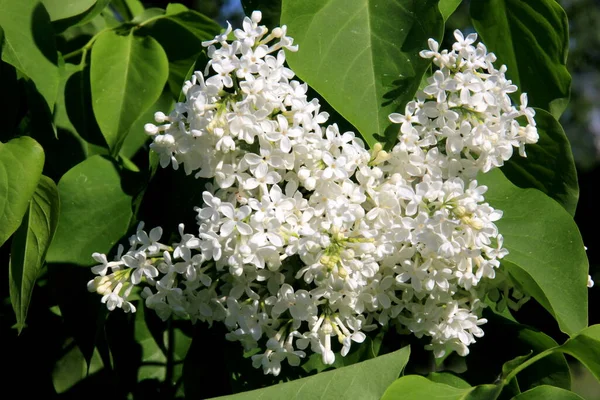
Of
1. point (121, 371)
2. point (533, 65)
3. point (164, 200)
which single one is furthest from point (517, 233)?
point (121, 371)

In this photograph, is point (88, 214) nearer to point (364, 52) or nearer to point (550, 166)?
point (364, 52)

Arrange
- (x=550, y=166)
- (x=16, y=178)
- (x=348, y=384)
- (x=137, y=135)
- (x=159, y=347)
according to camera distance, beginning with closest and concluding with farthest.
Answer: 1. (x=348, y=384)
2. (x=16, y=178)
3. (x=550, y=166)
4. (x=159, y=347)
5. (x=137, y=135)

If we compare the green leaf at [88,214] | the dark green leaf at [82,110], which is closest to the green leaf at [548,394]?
the green leaf at [88,214]

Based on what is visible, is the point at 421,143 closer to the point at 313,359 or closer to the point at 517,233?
the point at 517,233

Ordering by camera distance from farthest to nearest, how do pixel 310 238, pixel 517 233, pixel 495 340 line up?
pixel 495 340 → pixel 517 233 → pixel 310 238

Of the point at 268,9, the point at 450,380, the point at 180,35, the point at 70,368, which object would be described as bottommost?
the point at 70,368

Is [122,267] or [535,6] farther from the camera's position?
[535,6]

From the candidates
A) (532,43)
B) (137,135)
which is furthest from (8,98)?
(532,43)
